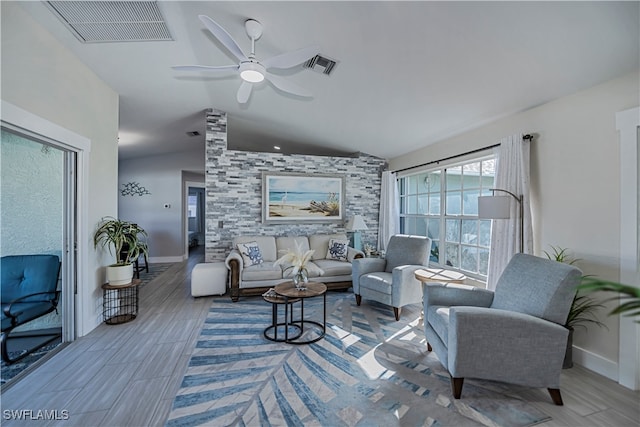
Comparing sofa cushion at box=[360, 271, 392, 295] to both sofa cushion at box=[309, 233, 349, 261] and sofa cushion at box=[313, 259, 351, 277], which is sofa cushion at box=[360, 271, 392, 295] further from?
sofa cushion at box=[309, 233, 349, 261]

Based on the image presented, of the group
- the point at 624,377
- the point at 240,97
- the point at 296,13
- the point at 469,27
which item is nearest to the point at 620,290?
the point at 469,27

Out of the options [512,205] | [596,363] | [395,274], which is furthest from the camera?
[395,274]

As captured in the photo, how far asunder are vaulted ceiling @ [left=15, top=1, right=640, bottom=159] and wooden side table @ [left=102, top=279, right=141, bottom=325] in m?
2.42

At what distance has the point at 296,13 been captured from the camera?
2.22 m

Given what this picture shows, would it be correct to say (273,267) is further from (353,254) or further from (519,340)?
(519,340)

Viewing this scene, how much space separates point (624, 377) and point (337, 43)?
3.51m

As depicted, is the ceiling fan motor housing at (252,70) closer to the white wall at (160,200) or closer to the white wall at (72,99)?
the white wall at (72,99)

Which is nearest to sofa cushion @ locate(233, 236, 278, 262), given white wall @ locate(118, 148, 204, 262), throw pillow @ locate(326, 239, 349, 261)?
throw pillow @ locate(326, 239, 349, 261)

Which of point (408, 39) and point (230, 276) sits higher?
point (408, 39)

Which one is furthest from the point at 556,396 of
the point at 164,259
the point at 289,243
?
the point at 164,259

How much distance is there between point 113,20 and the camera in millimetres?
2316

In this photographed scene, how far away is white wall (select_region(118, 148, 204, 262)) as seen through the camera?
679 cm

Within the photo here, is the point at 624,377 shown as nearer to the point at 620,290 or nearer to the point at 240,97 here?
the point at 620,290

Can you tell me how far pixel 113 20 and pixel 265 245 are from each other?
332 cm
